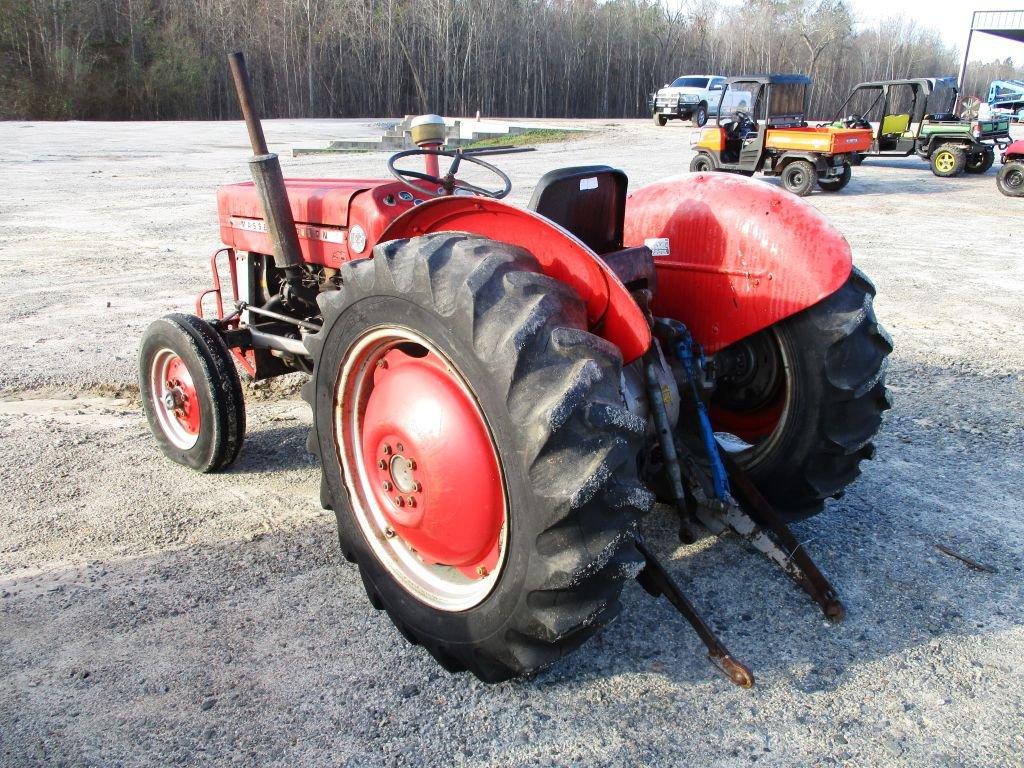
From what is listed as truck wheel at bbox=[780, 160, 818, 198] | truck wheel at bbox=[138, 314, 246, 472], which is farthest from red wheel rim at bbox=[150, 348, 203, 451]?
truck wheel at bbox=[780, 160, 818, 198]

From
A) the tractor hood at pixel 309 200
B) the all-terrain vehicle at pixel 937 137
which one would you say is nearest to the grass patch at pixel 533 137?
the all-terrain vehicle at pixel 937 137

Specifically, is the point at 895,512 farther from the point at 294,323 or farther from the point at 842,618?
the point at 294,323

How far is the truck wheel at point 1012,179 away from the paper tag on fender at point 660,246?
12.7m

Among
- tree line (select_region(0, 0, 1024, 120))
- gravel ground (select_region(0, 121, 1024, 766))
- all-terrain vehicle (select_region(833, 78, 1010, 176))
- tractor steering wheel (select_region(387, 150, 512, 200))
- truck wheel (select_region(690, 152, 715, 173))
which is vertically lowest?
gravel ground (select_region(0, 121, 1024, 766))

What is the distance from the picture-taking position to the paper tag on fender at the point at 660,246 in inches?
105

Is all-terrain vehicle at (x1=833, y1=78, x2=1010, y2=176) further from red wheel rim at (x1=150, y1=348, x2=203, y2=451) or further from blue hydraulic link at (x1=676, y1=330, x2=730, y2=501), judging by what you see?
red wheel rim at (x1=150, y1=348, x2=203, y2=451)

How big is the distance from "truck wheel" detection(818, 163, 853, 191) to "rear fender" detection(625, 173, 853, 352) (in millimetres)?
11376

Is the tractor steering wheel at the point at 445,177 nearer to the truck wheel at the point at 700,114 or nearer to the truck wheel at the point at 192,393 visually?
the truck wheel at the point at 192,393

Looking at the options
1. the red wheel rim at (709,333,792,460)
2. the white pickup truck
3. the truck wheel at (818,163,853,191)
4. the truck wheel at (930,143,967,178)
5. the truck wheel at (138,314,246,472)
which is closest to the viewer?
the red wheel rim at (709,333,792,460)

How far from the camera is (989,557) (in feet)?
9.11

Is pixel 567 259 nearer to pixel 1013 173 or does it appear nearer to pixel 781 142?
pixel 781 142

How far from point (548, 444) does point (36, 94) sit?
107ft

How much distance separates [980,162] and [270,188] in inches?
628

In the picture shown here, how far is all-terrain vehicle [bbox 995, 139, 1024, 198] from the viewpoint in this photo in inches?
499
